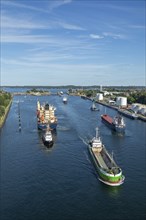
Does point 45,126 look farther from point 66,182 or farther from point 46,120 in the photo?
point 66,182

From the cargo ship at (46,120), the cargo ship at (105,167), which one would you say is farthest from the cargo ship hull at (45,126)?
the cargo ship at (105,167)

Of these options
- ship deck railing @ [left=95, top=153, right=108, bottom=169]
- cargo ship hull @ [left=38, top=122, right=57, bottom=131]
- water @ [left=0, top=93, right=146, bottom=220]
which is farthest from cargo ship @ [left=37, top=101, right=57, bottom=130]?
ship deck railing @ [left=95, top=153, right=108, bottom=169]

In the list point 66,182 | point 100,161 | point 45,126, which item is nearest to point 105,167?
point 100,161

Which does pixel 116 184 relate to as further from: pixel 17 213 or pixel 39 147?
pixel 39 147

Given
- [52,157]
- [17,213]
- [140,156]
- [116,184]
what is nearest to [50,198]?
[17,213]

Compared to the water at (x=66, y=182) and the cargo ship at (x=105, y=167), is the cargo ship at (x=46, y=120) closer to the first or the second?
the water at (x=66, y=182)

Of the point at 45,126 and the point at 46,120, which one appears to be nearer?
the point at 45,126

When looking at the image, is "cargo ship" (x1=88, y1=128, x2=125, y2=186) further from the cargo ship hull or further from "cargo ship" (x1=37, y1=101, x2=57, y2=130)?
"cargo ship" (x1=37, y1=101, x2=57, y2=130)
